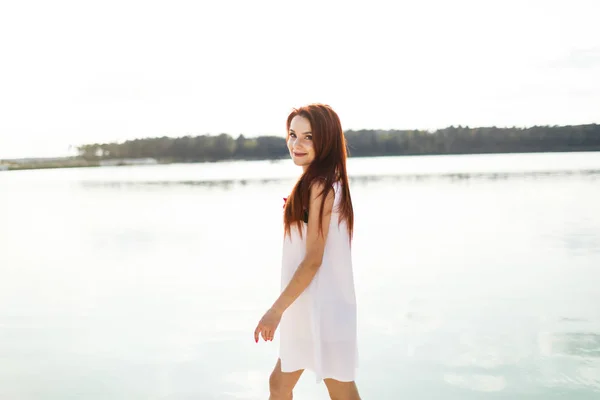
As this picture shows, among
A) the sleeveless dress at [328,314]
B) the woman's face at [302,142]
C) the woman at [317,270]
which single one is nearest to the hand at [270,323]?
the woman at [317,270]

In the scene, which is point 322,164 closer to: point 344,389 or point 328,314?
point 328,314

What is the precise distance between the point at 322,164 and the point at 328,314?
1.45 ft

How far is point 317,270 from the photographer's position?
2055 millimetres

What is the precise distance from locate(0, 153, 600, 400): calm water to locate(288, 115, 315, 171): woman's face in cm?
166

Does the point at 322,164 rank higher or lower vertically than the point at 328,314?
higher

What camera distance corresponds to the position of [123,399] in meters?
3.34

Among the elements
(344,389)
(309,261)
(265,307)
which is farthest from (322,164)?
(265,307)

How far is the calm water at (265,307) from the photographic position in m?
3.53

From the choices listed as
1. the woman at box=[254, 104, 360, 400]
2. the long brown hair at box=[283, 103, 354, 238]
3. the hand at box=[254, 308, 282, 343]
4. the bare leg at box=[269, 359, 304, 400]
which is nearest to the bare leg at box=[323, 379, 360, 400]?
the woman at box=[254, 104, 360, 400]

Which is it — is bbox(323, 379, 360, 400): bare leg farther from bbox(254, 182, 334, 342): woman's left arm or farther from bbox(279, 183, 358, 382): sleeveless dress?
bbox(254, 182, 334, 342): woman's left arm

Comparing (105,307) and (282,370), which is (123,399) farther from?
(105,307)

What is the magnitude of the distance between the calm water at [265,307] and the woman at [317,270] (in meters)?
1.34

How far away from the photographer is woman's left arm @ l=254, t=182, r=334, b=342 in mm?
1971

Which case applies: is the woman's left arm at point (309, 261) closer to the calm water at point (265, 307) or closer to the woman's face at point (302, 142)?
the woman's face at point (302, 142)
